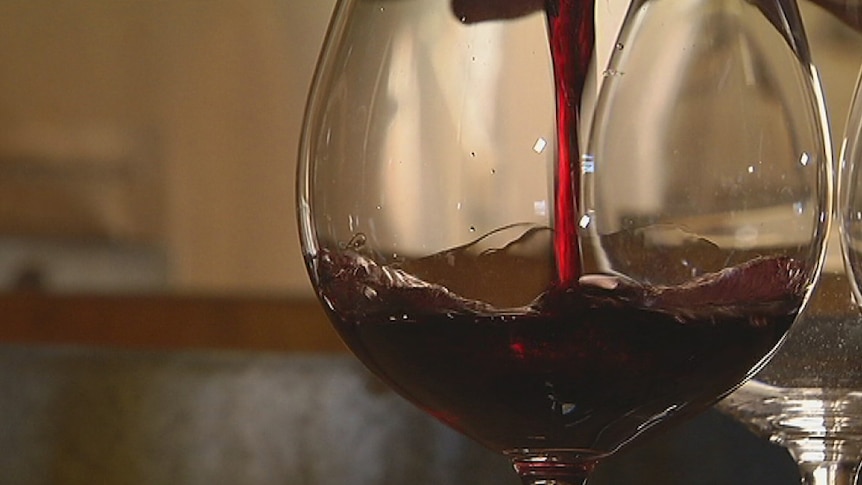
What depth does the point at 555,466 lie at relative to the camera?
0.91ft

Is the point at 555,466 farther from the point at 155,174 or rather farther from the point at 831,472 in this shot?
the point at 155,174

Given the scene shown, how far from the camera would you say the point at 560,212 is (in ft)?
0.86

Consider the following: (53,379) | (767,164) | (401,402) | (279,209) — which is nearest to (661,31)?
(767,164)

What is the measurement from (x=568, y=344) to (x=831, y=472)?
0.40ft

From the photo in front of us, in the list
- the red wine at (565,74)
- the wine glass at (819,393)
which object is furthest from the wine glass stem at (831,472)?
the red wine at (565,74)

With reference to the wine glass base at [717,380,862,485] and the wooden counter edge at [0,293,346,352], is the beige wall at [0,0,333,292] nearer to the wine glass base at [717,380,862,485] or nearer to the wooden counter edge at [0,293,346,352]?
the wooden counter edge at [0,293,346,352]

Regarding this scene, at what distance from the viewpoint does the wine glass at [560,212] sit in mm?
263

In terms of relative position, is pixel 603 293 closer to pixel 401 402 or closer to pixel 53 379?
pixel 401 402

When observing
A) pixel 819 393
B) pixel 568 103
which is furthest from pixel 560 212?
pixel 819 393

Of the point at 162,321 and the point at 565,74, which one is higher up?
the point at 565,74

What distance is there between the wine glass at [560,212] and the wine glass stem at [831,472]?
8 centimetres

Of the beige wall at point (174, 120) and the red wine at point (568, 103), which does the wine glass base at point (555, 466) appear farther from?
the beige wall at point (174, 120)

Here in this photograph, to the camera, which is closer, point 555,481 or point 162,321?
point 555,481

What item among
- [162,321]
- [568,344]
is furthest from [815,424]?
[162,321]
